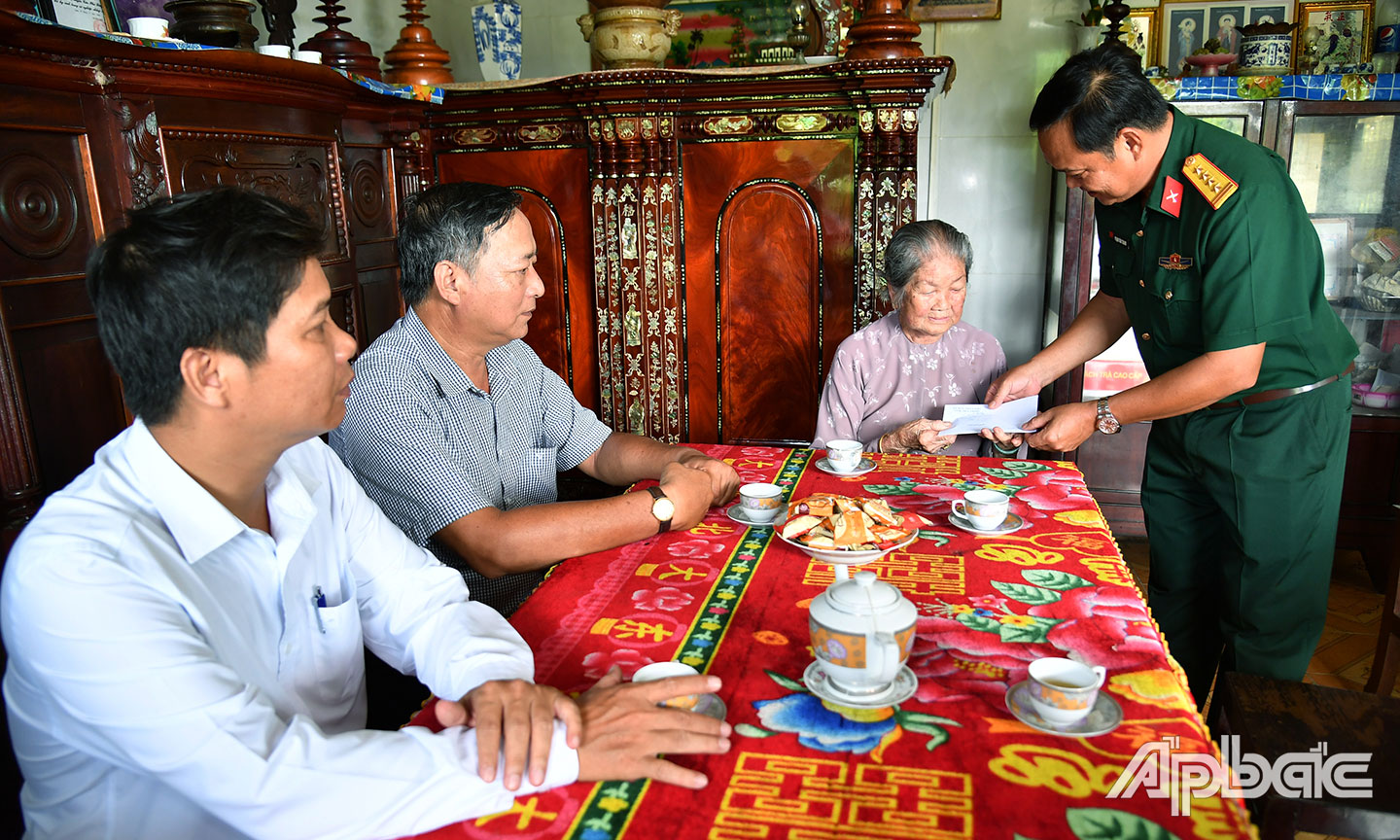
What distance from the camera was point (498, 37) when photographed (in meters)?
3.60

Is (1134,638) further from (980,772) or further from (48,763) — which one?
(48,763)

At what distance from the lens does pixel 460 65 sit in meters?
4.44

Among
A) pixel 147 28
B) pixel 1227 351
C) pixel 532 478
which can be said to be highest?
pixel 147 28

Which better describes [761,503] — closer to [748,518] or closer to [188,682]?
[748,518]

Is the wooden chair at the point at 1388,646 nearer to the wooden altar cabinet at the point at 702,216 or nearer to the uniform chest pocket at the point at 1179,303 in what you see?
the uniform chest pocket at the point at 1179,303

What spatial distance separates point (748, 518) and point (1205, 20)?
313 cm

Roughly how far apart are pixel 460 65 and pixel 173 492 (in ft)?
12.7

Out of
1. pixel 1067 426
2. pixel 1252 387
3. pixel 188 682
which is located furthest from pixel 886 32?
pixel 188 682

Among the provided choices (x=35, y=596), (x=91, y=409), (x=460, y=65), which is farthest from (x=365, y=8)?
(x=35, y=596)

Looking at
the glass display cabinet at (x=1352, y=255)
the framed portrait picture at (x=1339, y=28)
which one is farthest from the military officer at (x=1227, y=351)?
the framed portrait picture at (x=1339, y=28)

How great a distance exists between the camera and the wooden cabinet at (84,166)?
183cm

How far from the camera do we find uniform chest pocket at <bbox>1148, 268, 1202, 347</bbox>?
2049 millimetres

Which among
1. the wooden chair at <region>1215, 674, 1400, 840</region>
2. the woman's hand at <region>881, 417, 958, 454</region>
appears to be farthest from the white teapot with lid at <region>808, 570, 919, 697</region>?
the woman's hand at <region>881, 417, 958, 454</region>

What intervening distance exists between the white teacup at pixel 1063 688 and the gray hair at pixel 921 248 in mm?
1593
